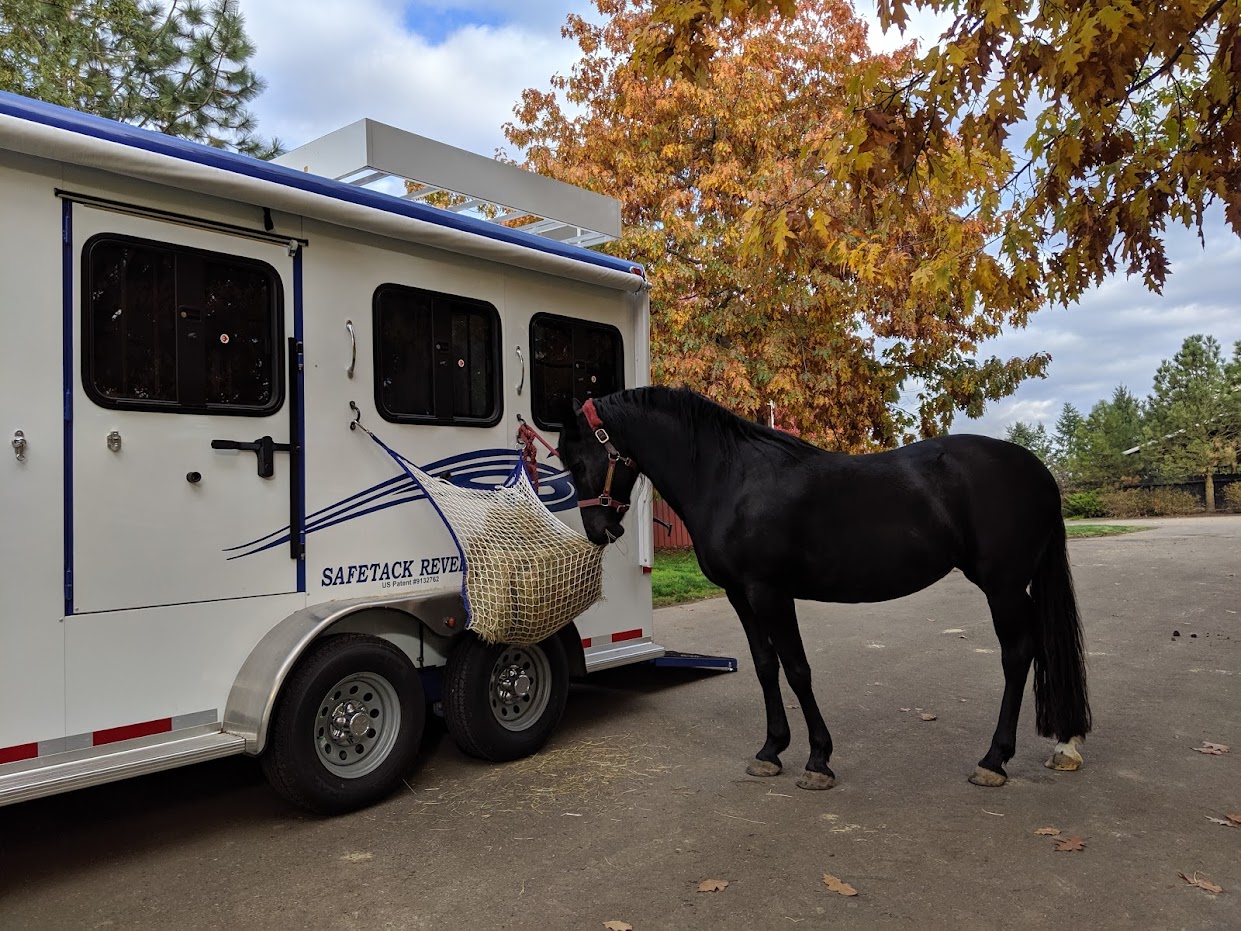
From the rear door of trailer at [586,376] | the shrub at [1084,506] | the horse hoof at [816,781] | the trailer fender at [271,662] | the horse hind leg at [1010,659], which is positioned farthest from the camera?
the shrub at [1084,506]

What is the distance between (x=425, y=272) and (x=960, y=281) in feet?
10.5

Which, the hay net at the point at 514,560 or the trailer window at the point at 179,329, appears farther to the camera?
the hay net at the point at 514,560

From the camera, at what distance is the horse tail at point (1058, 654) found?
4.69 meters

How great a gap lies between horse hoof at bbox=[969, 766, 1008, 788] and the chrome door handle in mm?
3658

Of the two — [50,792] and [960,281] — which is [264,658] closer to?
[50,792]

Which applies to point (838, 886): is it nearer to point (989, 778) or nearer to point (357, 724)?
point (989, 778)

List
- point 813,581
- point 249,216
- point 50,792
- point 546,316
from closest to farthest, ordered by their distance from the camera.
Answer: point 50,792 → point 249,216 → point 813,581 → point 546,316

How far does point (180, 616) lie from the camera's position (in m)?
3.77

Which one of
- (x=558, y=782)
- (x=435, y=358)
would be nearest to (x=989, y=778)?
(x=558, y=782)

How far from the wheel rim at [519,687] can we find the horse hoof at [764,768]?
1.22 m

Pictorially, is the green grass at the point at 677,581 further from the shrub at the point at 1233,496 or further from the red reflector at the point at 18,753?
the shrub at the point at 1233,496

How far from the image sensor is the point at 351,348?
4.49m

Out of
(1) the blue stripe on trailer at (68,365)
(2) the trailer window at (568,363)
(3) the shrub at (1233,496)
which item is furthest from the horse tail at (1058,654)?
(3) the shrub at (1233,496)

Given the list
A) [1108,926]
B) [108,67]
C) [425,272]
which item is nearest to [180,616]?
[425,272]
